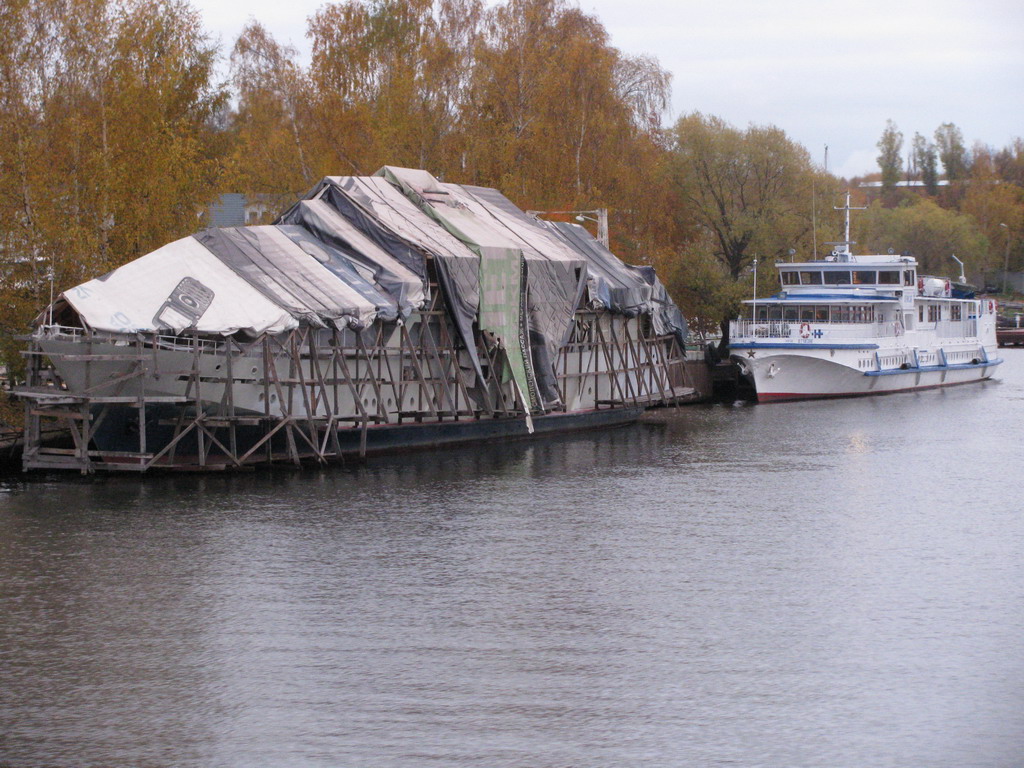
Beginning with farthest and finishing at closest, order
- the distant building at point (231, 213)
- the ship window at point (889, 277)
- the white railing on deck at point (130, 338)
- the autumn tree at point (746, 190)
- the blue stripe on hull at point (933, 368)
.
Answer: the distant building at point (231, 213) → the autumn tree at point (746, 190) → the ship window at point (889, 277) → the blue stripe on hull at point (933, 368) → the white railing on deck at point (130, 338)

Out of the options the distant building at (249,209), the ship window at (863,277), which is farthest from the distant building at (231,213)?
the ship window at (863,277)

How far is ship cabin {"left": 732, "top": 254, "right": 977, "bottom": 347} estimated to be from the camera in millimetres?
55125

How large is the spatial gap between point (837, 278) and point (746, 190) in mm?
8343

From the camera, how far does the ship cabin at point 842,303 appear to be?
181ft

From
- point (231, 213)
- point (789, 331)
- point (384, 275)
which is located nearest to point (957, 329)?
point (789, 331)

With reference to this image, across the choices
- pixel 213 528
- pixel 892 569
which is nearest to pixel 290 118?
pixel 213 528

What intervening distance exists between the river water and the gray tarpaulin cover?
4.15 m

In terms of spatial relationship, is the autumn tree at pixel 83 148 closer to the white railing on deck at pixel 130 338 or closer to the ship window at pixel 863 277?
the white railing on deck at pixel 130 338

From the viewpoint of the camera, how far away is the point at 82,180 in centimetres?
3709

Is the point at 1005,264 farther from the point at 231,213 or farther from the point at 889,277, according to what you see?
the point at 231,213

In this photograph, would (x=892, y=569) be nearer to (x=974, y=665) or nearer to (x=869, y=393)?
(x=974, y=665)

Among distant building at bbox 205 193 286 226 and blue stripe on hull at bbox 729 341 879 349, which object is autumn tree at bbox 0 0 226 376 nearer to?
distant building at bbox 205 193 286 226

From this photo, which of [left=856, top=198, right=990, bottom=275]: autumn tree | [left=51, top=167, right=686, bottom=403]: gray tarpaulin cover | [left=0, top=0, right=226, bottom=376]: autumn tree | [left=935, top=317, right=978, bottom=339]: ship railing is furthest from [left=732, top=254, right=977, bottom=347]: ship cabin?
[left=856, top=198, right=990, bottom=275]: autumn tree

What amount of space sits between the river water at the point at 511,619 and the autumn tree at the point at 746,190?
31496 millimetres
